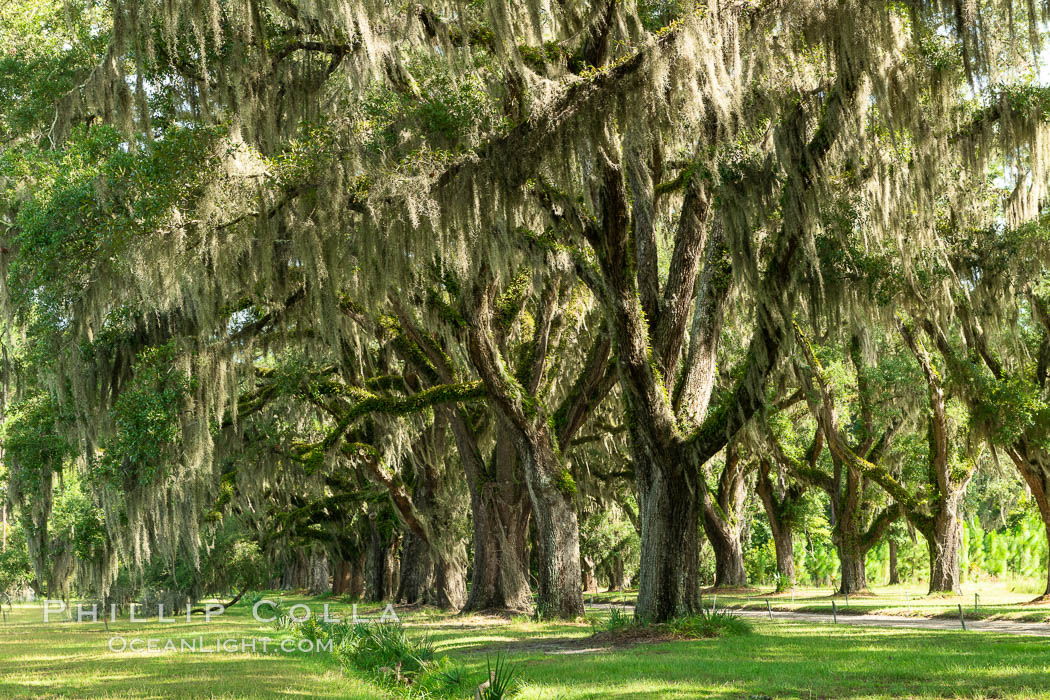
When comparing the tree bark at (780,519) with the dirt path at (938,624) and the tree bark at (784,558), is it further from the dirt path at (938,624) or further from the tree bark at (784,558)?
the dirt path at (938,624)

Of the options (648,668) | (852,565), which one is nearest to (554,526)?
(648,668)

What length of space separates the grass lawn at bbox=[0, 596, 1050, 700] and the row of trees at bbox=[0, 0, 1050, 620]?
2.16 metres

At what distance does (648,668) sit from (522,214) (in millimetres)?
6761

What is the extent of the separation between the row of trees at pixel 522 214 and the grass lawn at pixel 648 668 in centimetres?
216

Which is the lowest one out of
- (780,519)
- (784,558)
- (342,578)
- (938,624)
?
(342,578)

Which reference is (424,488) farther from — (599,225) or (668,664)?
(668,664)

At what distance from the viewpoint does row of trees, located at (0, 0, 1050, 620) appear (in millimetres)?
10797

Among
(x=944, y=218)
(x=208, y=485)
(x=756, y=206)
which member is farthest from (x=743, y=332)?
(x=208, y=485)

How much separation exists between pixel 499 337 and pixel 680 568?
6.69 m

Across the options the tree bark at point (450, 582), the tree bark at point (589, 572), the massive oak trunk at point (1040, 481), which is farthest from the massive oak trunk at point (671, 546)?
A: the tree bark at point (589, 572)

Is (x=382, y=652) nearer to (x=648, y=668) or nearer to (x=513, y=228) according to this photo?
(x=648, y=668)

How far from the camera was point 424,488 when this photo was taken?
24.2 metres

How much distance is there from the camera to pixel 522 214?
13.4 meters

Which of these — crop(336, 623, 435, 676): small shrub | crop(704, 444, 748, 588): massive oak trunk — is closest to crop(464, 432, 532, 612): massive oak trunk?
crop(336, 623, 435, 676): small shrub
